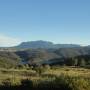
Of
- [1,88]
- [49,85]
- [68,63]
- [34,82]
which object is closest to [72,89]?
[49,85]

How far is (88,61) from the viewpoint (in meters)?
162

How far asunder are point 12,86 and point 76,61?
12250 centimetres

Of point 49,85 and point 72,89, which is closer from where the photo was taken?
point 72,89

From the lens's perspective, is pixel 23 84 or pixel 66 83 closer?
pixel 66 83

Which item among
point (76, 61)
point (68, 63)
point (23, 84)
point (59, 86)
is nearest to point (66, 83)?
point (59, 86)

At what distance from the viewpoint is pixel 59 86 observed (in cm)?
3077

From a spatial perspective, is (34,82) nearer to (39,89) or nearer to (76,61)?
(39,89)

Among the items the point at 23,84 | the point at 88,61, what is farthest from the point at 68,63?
the point at 23,84

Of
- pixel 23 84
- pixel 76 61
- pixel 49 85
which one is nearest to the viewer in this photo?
pixel 49 85

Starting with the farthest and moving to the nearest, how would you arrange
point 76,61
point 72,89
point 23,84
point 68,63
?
point 68,63
point 76,61
point 23,84
point 72,89

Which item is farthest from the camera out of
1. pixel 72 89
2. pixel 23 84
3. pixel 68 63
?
pixel 68 63

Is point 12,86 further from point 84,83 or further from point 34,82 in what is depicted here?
point 84,83

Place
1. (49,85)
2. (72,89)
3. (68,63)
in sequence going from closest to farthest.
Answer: (72,89) < (49,85) < (68,63)

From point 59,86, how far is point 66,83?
2.79 ft
